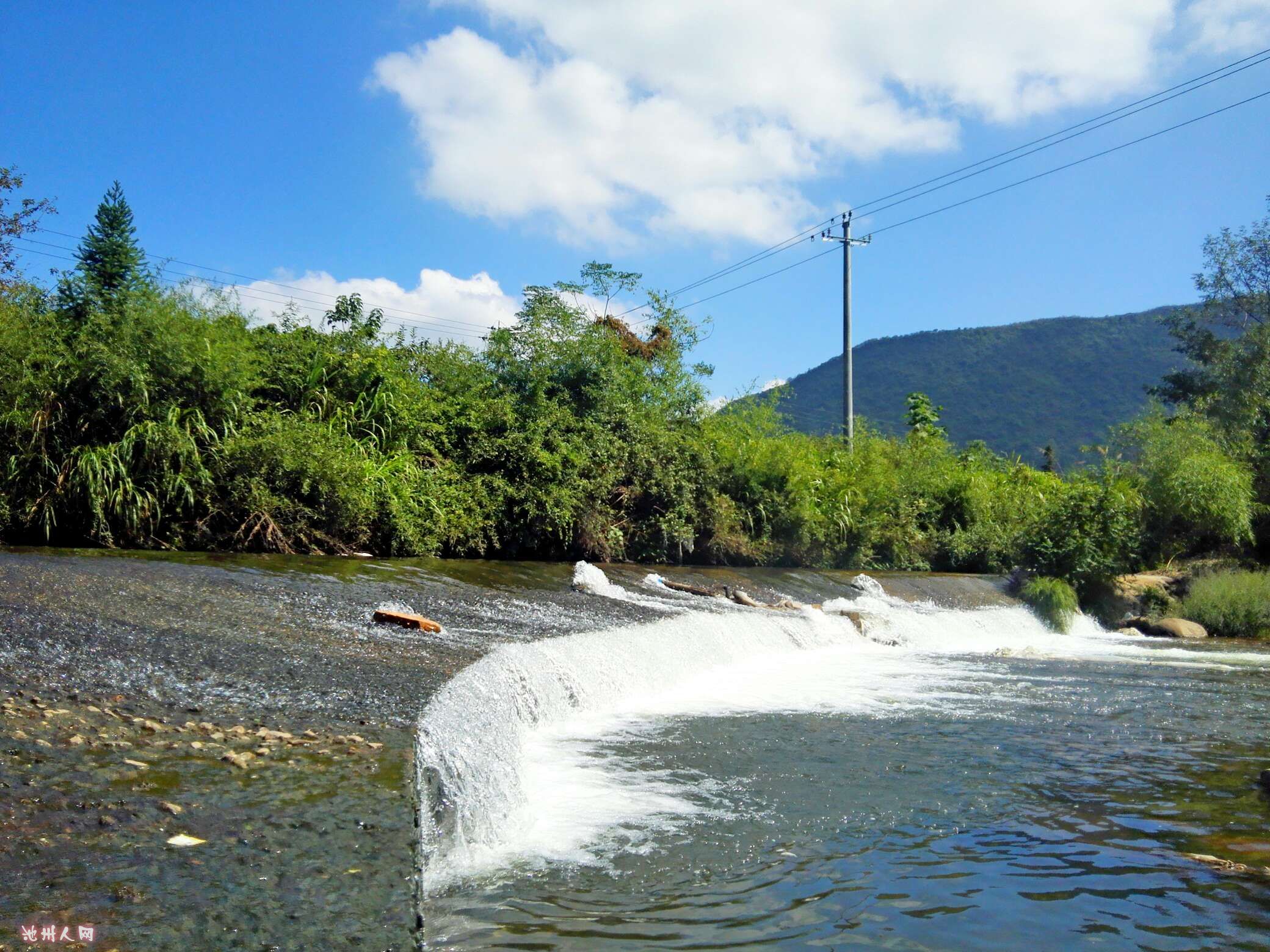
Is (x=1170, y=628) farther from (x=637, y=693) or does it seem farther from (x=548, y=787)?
(x=548, y=787)

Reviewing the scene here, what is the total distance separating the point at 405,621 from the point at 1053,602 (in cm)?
1437

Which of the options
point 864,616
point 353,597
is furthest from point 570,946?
point 864,616

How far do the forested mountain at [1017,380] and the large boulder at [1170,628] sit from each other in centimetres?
6708

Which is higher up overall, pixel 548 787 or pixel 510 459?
pixel 510 459

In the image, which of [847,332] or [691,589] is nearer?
[691,589]

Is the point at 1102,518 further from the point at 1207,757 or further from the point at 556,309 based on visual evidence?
the point at 1207,757

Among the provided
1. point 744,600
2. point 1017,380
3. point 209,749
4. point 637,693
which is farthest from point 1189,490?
point 1017,380

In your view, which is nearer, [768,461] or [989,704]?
[989,704]

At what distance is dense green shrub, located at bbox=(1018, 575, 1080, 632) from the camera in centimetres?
1884

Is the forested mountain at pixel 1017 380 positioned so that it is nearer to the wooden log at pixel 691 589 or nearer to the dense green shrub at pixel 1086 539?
the dense green shrub at pixel 1086 539

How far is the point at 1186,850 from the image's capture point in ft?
17.3

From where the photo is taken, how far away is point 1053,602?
19.0 meters

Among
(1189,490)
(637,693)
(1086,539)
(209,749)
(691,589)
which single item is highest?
(1189,490)

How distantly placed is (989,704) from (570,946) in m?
6.90
